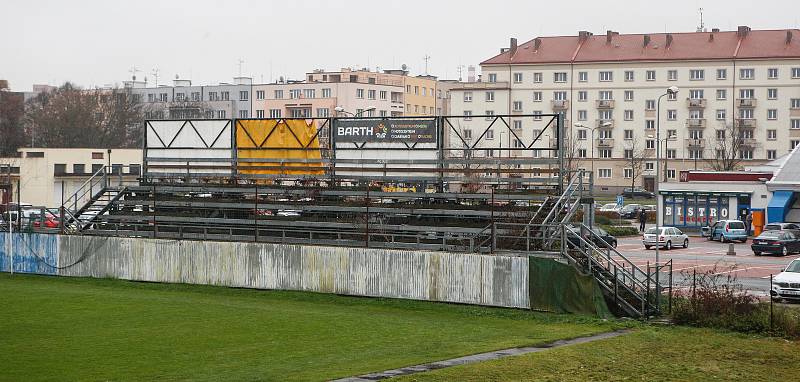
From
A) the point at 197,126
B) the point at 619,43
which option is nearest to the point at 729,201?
the point at 197,126

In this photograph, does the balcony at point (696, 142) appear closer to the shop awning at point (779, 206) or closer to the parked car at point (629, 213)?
the parked car at point (629, 213)

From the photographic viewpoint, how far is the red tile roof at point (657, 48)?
351 feet

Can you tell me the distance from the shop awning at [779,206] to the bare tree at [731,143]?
38.4 meters

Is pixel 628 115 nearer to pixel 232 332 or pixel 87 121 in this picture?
pixel 87 121

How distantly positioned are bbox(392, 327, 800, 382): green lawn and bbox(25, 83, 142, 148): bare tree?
97.5m

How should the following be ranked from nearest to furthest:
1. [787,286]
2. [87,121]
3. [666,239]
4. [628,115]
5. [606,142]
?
[787,286]
[666,239]
[628,115]
[606,142]
[87,121]

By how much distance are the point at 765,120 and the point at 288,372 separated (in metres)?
96.1

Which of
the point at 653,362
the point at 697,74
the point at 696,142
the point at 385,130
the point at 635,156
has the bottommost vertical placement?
the point at 653,362

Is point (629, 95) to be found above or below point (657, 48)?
below

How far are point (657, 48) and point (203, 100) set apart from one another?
55.8 meters

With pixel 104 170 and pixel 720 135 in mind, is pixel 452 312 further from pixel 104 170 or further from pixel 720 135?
pixel 720 135

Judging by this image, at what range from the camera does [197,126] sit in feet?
144

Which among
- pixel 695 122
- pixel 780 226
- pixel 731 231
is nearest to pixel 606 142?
pixel 695 122

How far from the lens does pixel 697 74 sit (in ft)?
357
